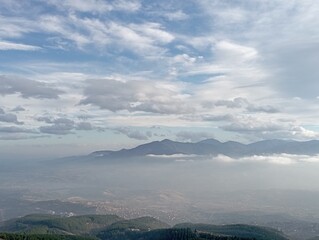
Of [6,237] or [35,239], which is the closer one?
[6,237]
